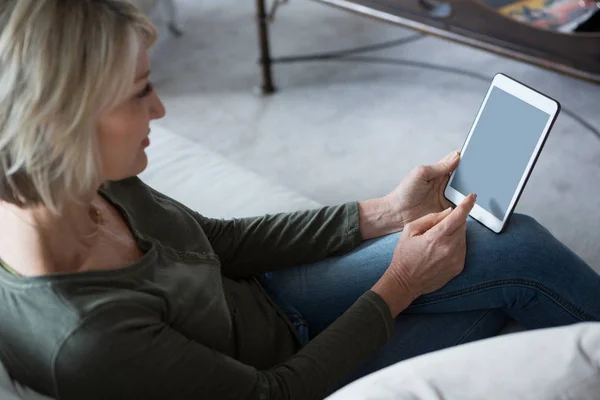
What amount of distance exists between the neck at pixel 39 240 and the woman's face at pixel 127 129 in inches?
2.6

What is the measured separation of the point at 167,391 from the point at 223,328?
5.8 inches

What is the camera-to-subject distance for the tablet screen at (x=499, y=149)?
1.12m

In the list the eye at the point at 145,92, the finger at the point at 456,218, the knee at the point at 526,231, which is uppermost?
the eye at the point at 145,92

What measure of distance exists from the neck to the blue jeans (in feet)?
1.29

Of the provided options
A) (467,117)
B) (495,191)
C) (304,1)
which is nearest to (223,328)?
(495,191)

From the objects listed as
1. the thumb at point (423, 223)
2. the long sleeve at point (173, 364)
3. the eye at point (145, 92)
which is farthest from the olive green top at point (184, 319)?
the eye at point (145, 92)

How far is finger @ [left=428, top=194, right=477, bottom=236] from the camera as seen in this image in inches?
42.3

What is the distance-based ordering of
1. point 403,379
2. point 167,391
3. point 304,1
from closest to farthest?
point 403,379 < point 167,391 < point 304,1

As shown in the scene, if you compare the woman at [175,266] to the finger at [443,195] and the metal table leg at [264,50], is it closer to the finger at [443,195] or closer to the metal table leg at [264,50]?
the finger at [443,195]

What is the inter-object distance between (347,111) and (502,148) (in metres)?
1.18

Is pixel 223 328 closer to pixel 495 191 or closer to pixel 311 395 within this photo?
pixel 311 395

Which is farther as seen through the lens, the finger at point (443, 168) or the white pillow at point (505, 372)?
the finger at point (443, 168)

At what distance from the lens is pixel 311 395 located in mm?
947

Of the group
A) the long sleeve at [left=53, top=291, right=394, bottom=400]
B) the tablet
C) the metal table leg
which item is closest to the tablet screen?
the tablet
